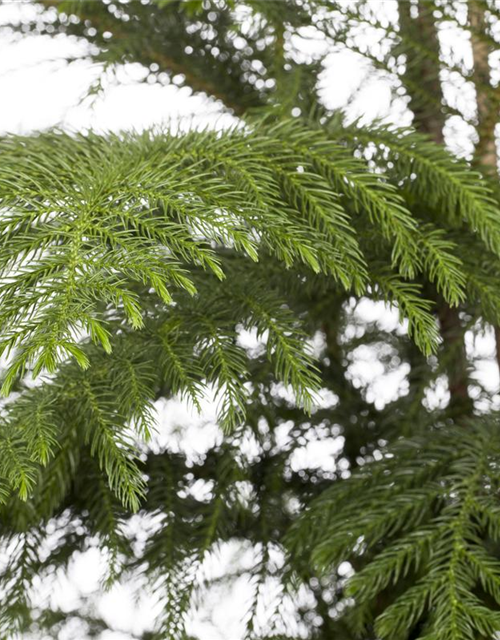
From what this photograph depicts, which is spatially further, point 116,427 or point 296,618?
point 296,618

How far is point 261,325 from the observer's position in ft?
1.65

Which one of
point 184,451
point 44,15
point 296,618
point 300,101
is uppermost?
point 44,15

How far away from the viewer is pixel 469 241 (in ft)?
1.99

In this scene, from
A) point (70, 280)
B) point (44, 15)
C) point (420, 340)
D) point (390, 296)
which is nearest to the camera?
point (70, 280)

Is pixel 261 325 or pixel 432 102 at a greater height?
pixel 432 102

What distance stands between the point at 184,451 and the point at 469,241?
1.00ft

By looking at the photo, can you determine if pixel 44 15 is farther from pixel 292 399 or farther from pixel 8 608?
pixel 8 608

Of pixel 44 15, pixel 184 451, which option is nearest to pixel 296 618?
pixel 184 451

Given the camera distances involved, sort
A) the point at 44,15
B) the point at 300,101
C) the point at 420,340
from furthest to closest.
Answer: the point at 44,15
the point at 300,101
the point at 420,340

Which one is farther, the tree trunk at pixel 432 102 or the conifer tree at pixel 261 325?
the tree trunk at pixel 432 102

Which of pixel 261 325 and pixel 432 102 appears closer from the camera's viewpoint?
pixel 261 325

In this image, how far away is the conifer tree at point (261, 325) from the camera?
1.31ft

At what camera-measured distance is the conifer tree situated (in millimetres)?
400

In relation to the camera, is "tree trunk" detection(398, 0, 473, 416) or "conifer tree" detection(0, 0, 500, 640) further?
"tree trunk" detection(398, 0, 473, 416)
